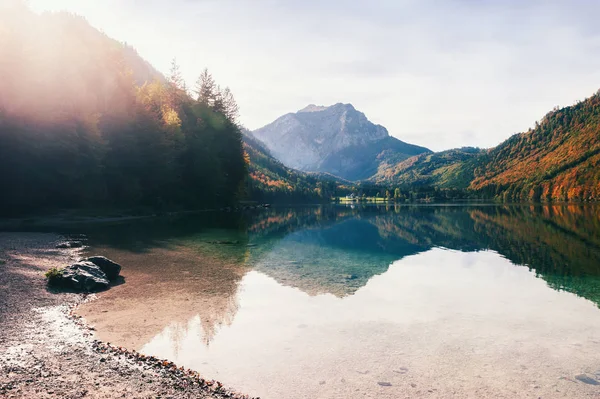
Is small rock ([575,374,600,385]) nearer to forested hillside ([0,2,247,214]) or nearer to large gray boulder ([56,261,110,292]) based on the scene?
large gray boulder ([56,261,110,292])

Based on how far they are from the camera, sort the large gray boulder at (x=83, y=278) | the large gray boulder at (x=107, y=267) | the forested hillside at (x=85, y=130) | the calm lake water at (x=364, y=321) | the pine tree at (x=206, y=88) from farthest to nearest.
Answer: the pine tree at (x=206, y=88)
the forested hillside at (x=85, y=130)
the large gray boulder at (x=107, y=267)
the large gray boulder at (x=83, y=278)
the calm lake water at (x=364, y=321)

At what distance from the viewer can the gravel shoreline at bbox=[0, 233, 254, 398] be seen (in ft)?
29.9

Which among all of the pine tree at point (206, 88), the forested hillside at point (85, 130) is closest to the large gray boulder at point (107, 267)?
the forested hillside at point (85, 130)

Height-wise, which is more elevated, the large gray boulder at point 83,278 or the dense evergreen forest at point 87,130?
the dense evergreen forest at point 87,130

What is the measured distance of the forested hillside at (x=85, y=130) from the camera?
48.0 metres

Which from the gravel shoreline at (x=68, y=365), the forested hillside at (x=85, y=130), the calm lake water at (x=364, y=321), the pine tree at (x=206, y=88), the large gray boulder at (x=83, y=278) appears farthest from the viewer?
the pine tree at (x=206, y=88)

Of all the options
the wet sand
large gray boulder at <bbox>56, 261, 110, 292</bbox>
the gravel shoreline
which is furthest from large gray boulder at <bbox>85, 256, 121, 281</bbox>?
the gravel shoreline

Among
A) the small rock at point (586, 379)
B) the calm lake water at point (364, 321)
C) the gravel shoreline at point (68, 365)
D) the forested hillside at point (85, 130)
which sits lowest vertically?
the calm lake water at point (364, 321)

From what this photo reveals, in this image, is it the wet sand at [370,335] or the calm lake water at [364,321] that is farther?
the calm lake water at [364,321]

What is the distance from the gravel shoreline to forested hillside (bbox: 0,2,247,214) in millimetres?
41597

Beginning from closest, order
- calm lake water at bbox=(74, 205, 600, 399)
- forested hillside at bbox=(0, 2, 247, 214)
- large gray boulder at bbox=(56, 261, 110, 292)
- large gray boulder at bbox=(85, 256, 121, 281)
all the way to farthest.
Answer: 1. calm lake water at bbox=(74, 205, 600, 399)
2. large gray boulder at bbox=(56, 261, 110, 292)
3. large gray boulder at bbox=(85, 256, 121, 281)
4. forested hillside at bbox=(0, 2, 247, 214)

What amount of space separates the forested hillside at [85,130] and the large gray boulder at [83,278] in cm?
3654

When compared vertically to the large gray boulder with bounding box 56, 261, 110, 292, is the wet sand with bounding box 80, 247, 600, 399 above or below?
below

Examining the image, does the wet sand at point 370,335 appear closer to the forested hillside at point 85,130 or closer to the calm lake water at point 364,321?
the calm lake water at point 364,321
